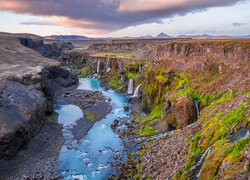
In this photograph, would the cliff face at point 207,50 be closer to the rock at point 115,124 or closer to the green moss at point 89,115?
the rock at point 115,124

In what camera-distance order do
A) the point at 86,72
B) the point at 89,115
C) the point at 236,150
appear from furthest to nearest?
the point at 86,72 → the point at 89,115 → the point at 236,150

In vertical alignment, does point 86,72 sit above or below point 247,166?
below

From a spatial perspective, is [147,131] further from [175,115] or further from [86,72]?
[86,72]

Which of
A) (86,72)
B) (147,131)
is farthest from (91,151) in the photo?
(86,72)

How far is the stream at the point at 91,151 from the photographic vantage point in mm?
27453

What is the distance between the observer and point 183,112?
3156 centimetres

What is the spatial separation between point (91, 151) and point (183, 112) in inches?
651

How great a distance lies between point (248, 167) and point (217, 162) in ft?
9.80

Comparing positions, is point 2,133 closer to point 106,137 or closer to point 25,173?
point 25,173

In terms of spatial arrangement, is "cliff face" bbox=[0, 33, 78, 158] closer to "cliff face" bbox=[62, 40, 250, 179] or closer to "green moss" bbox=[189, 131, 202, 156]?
"cliff face" bbox=[62, 40, 250, 179]

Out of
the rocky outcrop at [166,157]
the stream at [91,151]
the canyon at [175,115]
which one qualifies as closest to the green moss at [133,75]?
the canyon at [175,115]

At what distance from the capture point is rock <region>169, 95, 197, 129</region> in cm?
3086

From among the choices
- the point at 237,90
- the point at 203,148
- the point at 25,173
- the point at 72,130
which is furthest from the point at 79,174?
the point at 237,90

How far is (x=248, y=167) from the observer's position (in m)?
Answer: 12.6
